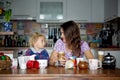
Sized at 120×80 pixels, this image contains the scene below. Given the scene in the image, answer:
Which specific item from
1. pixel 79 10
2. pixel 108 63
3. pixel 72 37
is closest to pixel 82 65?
pixel 108 63

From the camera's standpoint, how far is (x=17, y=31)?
5238mm

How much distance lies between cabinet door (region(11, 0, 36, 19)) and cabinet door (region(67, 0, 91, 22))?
0.73 meters

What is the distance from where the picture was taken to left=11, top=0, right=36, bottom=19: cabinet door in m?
4.96

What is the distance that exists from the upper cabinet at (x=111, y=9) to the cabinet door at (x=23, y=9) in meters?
1.43

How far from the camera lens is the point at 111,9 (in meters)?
4.36

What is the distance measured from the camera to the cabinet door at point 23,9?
16.3 feet

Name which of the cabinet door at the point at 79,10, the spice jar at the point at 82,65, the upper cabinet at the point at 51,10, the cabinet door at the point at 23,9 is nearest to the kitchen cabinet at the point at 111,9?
the cabinet door at the point at 79,10

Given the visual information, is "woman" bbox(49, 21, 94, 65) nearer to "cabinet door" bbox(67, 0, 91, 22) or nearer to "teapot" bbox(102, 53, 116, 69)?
"teapot" bbox(102, 53, 116, 69)

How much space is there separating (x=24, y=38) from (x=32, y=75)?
3.73 m

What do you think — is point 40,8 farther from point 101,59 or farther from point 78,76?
point 78,76

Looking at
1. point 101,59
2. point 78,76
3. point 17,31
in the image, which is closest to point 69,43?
point 101,59

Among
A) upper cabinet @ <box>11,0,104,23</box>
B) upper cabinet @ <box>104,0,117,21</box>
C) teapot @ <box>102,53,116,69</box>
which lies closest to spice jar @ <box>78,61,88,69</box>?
teapot @ <box>102,53,116,69</box>

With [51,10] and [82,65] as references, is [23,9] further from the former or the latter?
[82,65]

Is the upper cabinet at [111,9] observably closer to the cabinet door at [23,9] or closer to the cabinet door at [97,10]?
the cabinet door at [97,10]
